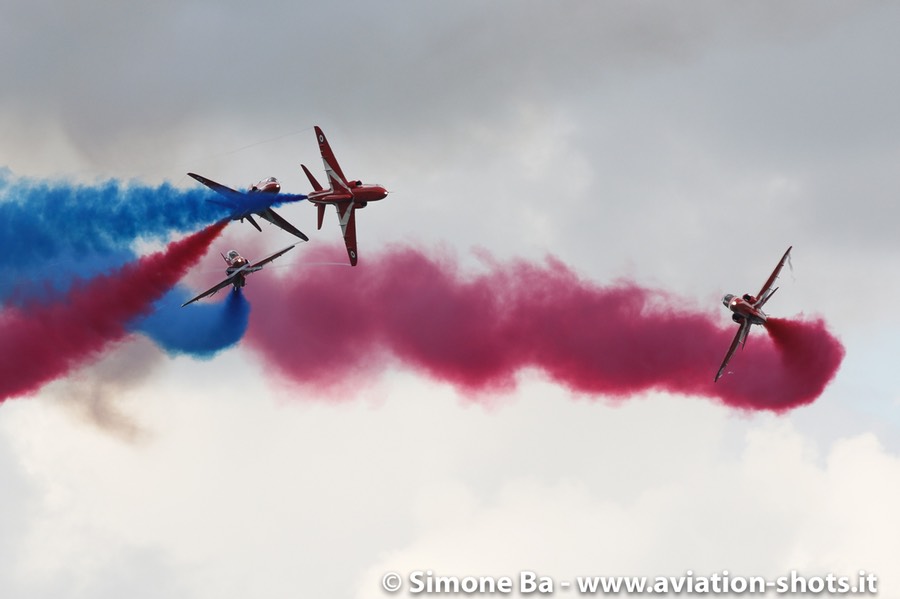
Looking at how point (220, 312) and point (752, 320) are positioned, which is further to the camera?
point (220, 312)

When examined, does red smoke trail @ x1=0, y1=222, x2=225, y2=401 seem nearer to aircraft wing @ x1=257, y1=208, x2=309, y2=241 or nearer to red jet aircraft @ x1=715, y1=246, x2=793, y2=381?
aircraft wing @ x1=257, y1=208, x2=309, y2=241

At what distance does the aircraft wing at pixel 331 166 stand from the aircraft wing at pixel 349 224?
3.54 ft

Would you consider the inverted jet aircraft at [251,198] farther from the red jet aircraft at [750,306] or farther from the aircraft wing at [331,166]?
the red jet aircraft at [750,306]

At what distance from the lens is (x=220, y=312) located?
424ft

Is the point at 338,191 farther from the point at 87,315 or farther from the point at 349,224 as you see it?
the point at 87,315

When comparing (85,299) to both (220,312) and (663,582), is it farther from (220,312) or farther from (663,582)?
(663,582)

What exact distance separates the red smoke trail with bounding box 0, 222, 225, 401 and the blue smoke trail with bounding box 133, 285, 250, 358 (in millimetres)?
1689

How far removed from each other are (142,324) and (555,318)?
2226 cm

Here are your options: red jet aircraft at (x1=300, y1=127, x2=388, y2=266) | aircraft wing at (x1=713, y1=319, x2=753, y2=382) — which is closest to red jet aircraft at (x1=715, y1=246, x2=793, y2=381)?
aircraft wing at (x1=713, y1=319, x2=753, y2=382)

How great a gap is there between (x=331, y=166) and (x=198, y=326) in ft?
40.1

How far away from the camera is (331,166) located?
124562mm

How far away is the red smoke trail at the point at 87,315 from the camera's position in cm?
12406

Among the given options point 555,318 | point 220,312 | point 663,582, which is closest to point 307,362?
point 220,312

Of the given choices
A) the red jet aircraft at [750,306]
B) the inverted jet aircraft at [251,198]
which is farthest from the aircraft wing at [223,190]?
the red jet aircraft at [750,306]
